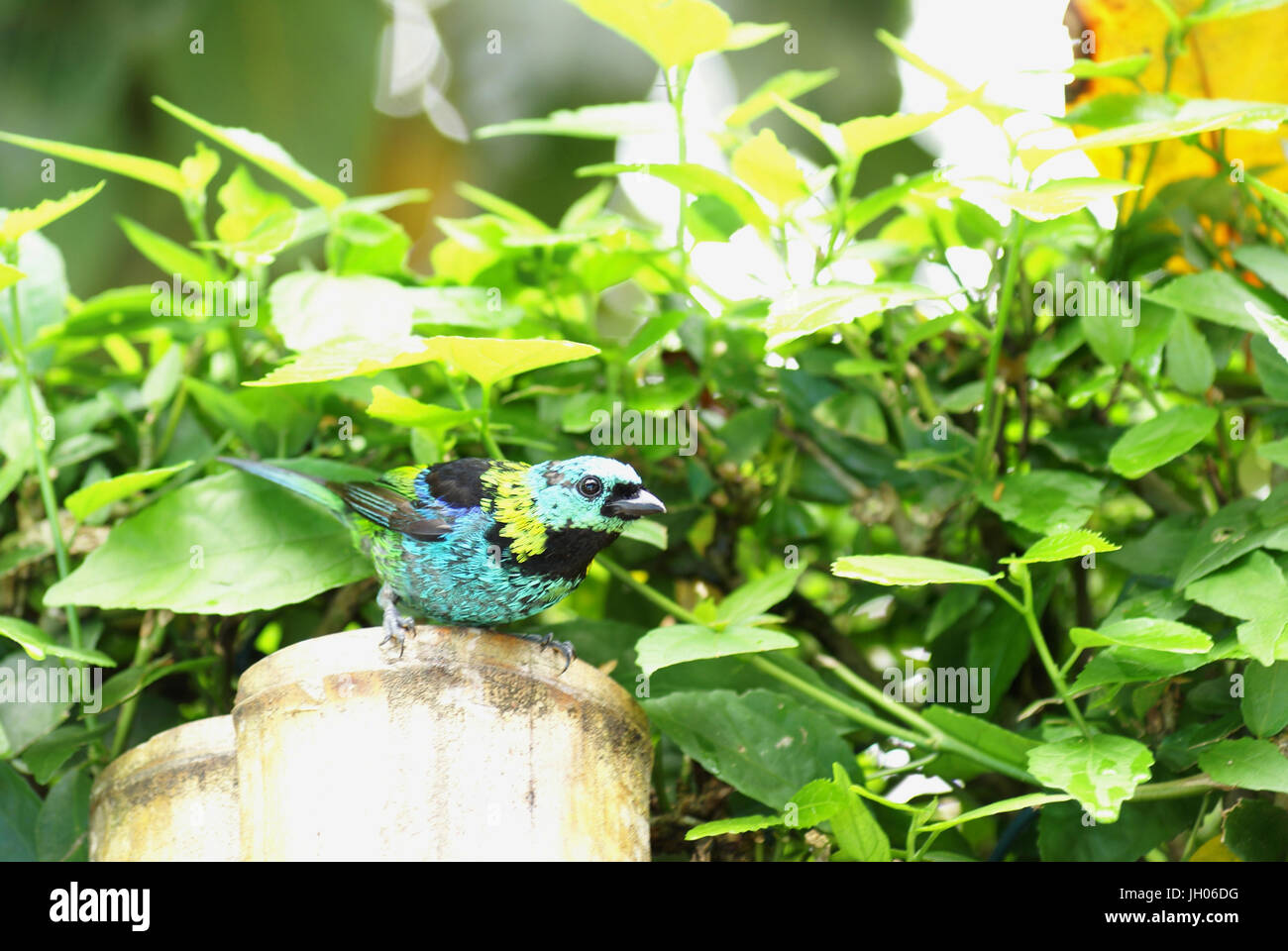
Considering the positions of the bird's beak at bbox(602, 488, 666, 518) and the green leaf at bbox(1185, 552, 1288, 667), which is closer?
the green leaf at bbox(1185, 552, 1288, 667)

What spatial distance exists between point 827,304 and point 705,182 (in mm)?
338

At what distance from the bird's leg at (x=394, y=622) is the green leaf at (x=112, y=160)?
0.62 m

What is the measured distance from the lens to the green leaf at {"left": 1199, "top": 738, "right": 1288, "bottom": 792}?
1.11 m

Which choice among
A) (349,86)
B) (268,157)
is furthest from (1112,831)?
(349,86)

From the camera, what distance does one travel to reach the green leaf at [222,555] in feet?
4.22

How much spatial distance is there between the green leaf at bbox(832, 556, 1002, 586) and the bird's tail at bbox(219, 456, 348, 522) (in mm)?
667

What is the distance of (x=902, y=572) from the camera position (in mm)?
1098

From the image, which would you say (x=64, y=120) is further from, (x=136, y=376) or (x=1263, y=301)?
(x=1263, y=301)

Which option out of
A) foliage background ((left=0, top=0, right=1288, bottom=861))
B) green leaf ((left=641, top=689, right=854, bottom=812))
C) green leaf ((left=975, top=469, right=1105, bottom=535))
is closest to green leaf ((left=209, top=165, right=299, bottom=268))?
foliage background ((left=0, top=0, right=1288, bottom=861))

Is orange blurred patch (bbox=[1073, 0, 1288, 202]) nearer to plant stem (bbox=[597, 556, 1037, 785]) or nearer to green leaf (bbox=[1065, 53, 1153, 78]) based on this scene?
green leaf (bbox=[1065, 53, 1153, 78])

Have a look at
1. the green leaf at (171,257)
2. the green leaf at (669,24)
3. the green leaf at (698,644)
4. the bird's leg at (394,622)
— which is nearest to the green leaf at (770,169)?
the green leaf at (669,24)

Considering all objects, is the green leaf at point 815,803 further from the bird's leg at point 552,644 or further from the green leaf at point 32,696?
the green leaf at point 32,696
